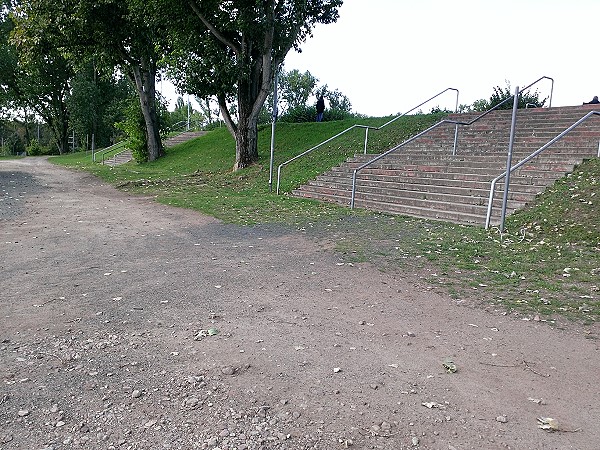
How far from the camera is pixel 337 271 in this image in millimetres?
5996

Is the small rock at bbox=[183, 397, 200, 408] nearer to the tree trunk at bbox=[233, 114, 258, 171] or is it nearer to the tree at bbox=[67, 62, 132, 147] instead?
the tree trunk at bbox=[233, 114, 258, 171]

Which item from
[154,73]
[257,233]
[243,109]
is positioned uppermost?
[154,73]

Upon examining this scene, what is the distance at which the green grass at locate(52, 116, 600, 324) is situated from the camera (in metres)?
5.15

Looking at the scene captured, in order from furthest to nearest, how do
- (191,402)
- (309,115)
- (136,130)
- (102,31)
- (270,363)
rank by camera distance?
(309,115), (136,130), (102,31), (270,363), (191,402)

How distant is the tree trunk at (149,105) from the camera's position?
2245 centimetres

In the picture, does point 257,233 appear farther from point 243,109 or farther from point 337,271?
point 243,109

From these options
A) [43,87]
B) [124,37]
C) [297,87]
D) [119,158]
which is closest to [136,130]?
[124,37]

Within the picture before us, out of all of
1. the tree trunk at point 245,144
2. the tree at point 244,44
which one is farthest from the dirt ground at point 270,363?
the tree trunk at point 245,144

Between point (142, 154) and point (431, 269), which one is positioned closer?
point (431, 269)

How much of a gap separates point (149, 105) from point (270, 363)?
22.5 metres

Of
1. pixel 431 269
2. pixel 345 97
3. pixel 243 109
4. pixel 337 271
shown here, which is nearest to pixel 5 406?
pixel 337 271

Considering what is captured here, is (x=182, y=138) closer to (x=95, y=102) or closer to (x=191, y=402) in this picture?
(x=95, y=102)

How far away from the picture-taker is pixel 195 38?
16.5 metres

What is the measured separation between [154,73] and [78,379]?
23420mm
